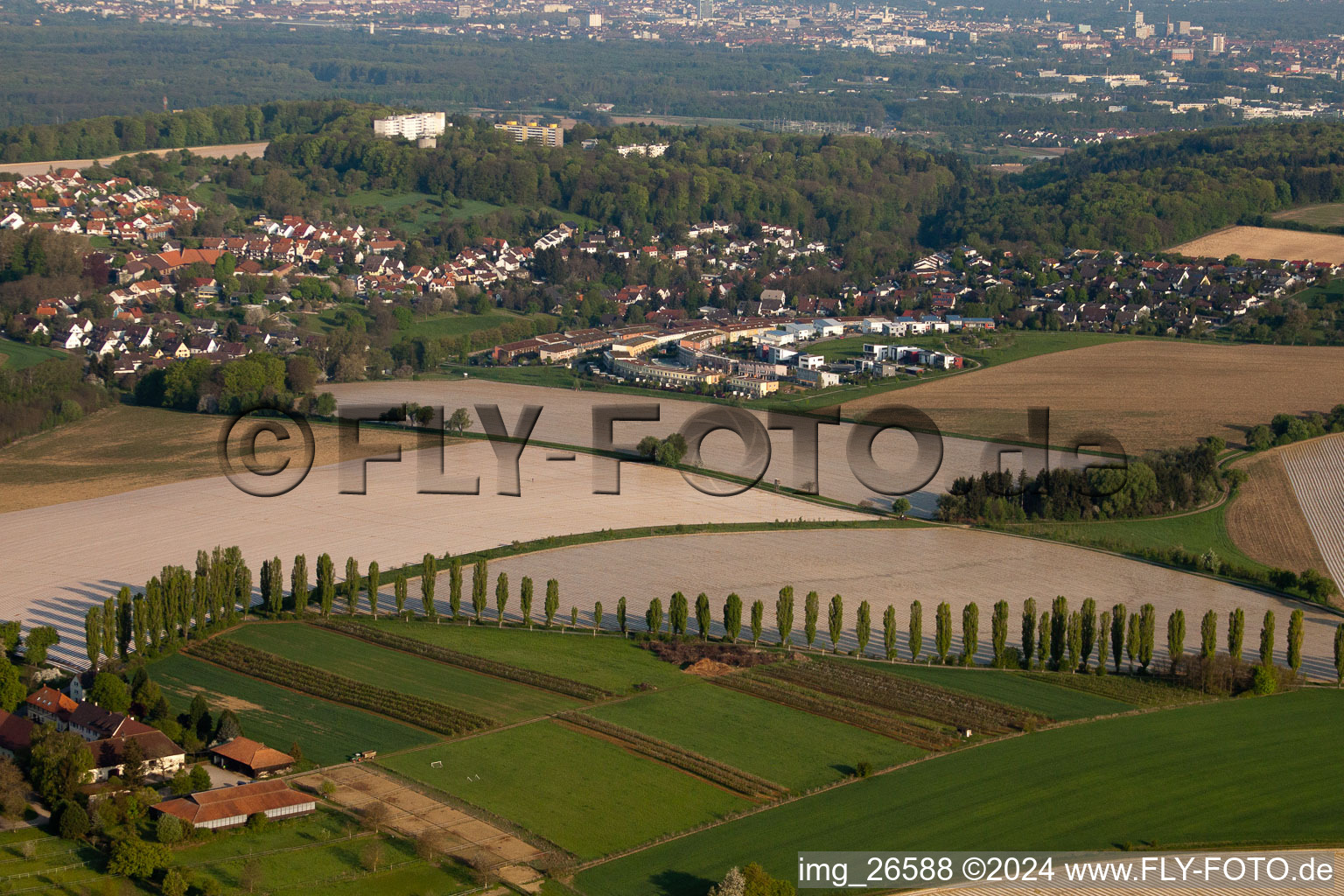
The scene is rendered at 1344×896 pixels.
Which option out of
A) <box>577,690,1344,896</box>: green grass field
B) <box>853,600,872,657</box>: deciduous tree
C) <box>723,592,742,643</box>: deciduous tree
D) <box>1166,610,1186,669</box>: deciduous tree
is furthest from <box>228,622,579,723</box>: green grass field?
<box>1166,610,1186,669</box>: deciduous tree

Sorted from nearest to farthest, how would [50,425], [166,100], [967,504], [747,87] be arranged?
[967,504], [50,425], [166,100], [747,87]

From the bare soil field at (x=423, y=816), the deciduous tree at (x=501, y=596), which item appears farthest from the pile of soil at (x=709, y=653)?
the bare soil field at (x=423, y=816)

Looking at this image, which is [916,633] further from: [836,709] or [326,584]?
[326,584]

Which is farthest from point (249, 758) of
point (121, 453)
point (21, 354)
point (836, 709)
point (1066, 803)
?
point (21, 354)

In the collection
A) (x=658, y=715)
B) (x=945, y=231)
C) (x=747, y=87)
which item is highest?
(x=747, y=87)

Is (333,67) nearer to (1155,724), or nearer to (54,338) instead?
(54,338)

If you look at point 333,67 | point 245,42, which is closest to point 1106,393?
point 333,67

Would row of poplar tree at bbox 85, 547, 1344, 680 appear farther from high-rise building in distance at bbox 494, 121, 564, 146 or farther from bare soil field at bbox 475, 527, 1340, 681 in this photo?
high-rise building in distance at bbox 494, 121, 564, 146
